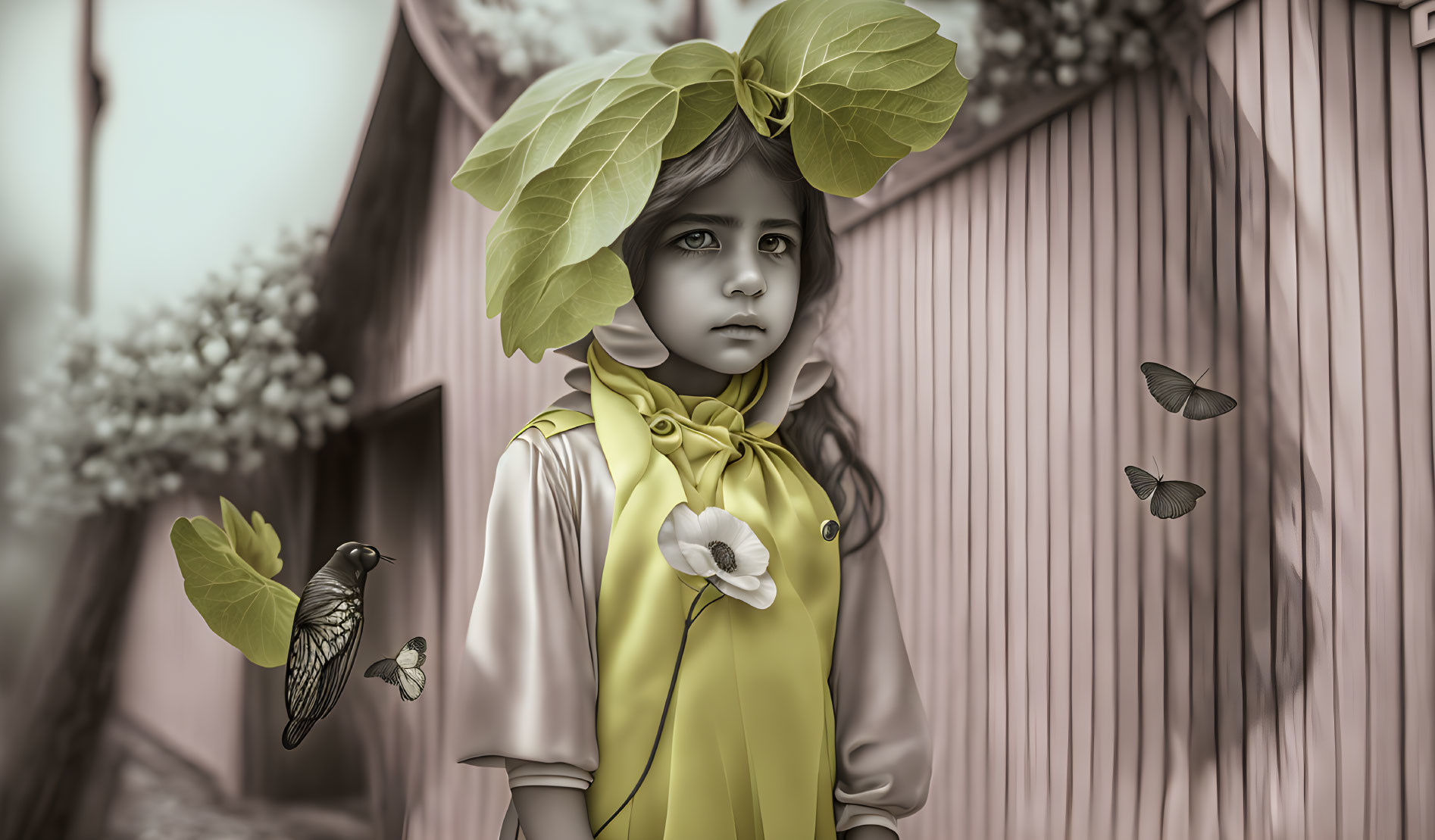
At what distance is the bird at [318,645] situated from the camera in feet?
3.00

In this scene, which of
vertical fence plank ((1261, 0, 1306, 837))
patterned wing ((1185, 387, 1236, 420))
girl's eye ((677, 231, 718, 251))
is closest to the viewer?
girl's eye ((677, 231, 718, 251))

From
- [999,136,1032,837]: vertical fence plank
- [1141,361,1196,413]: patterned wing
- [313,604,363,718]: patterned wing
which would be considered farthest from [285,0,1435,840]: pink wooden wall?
[313,604,363,718]: patterned wing

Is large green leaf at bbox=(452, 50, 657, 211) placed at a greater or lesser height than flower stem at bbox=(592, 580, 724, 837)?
greater

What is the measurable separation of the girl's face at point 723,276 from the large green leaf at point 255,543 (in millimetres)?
452

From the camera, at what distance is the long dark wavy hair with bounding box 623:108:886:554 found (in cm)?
93

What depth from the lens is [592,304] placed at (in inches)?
34.7

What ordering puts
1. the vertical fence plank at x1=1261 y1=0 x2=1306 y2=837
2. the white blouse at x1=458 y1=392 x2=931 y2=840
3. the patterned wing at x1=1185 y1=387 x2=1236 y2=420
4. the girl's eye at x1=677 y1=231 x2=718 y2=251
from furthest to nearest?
the vertical fence plank at x1=1261 y1=0 x2=1306 y2=837, the patterned wing at x1=1185 y1=387 x2=1236 y2=420, the girl's eye at x1=677 y1=231 x2=718 y2=251, the white blouse at x1=458 y1=392 x2=931 y2=840

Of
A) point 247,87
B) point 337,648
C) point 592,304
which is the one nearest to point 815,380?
point 592,304

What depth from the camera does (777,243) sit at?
0.99 meters

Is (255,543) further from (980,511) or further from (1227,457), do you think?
(1227,457)

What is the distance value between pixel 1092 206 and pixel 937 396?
347mm

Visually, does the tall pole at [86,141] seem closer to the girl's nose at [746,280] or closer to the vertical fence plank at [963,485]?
the girl's nose at [746,280]

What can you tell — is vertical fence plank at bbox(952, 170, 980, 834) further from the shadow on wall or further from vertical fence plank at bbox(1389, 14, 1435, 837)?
vertical fence plank at bbox(1389, 14, 1435, 837)

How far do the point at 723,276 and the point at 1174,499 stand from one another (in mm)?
722
